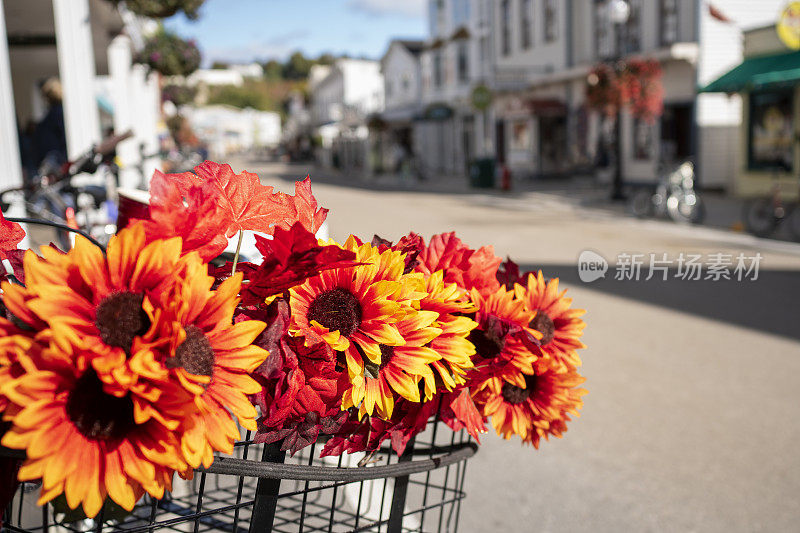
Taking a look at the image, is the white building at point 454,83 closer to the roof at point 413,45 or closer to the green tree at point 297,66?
the roof at point 413,45

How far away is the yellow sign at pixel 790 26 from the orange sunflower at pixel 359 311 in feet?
63.2

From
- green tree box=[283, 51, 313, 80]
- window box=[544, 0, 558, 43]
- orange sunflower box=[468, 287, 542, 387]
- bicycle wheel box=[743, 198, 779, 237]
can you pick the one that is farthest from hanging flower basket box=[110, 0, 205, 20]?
green tree box=[283, 51, 313, 80]

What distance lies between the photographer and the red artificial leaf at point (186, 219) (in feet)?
2.94

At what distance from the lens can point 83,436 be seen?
2.56ft

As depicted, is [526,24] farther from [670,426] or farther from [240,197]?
[240,197]

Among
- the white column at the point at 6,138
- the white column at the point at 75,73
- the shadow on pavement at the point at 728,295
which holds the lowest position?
the shadow on pavement at the point at 728,295

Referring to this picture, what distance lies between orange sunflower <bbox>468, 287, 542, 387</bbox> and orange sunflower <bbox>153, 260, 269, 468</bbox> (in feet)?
1.76

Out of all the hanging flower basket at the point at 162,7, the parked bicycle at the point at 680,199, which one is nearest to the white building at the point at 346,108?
the hanging flower basket at the point at 162,7

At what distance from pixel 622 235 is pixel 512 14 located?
68.7 ft

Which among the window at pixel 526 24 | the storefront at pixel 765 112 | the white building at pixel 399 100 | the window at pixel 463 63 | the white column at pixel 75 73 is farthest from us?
the white building at pixel 399 100

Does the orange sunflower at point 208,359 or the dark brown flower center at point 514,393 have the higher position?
the orange sunflower at point 208,359

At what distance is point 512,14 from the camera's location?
1252 inches

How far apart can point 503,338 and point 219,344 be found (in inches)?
23.1

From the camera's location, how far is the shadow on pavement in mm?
7215
